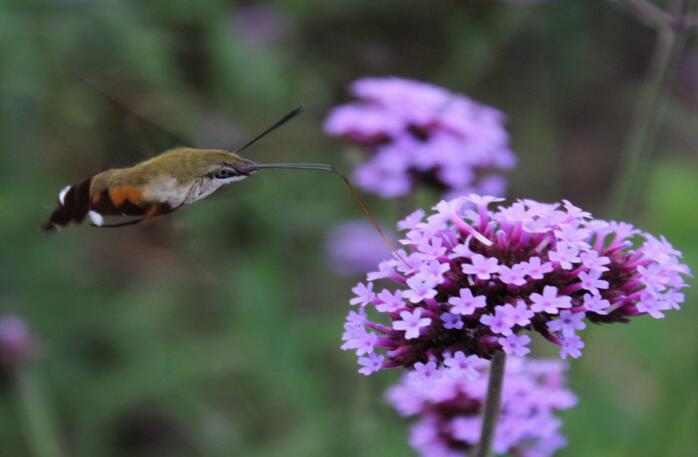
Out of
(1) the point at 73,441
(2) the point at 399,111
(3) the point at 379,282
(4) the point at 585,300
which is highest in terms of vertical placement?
(2) the point at 399,111

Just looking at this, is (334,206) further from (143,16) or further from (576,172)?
(576,172)

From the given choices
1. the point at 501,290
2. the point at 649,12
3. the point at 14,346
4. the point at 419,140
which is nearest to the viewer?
the point at 501,290

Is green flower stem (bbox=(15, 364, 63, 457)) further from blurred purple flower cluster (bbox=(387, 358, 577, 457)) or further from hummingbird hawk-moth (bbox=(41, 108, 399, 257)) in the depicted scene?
blurred purple flower cluster (bbox=(387, 358, 577, 457))

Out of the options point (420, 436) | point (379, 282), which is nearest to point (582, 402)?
point (379, 282)

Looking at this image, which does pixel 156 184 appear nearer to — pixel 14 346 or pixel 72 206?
pixel 72 206

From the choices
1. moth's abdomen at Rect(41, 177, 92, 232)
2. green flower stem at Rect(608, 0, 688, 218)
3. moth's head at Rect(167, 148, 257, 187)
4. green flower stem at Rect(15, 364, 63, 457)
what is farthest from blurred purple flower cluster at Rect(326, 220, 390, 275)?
moth's head at Rect(167, 148, 257, 187)

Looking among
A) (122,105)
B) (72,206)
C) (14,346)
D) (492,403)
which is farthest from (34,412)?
(492,403)
